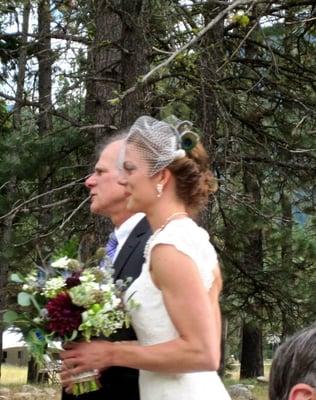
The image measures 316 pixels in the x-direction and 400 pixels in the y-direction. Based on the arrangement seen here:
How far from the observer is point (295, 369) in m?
Result: 1.62

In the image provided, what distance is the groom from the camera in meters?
2.76

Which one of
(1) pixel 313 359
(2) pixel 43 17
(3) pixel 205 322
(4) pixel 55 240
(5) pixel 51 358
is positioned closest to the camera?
(1) pixel 313 359

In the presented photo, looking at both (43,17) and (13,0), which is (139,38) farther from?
(43,17)

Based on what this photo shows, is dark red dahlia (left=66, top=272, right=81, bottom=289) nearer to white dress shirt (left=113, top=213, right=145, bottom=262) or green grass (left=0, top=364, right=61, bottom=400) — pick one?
white dress shirt (left=113, top=213, right=145, bottom=262)

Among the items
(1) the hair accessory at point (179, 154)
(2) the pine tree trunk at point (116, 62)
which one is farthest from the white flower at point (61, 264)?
(2) the pine tree trunk at point (116, 62)

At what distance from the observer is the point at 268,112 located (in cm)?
974

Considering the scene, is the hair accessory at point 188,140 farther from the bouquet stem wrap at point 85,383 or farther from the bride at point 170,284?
the bouquet stem wrap at point 85,383

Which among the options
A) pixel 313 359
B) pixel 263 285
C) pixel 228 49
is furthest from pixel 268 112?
pixel 313 359

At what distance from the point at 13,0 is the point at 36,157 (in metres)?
2.29

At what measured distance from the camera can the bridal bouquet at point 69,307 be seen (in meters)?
2.50

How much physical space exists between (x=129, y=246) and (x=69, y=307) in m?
0.47

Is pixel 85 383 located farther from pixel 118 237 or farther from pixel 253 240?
pixel 253 240

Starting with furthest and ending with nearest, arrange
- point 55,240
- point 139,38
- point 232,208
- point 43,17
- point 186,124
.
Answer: point 43,17
point 232,208
point 55,240
point 139,38
point 186,124

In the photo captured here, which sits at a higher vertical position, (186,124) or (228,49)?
(228,49)
